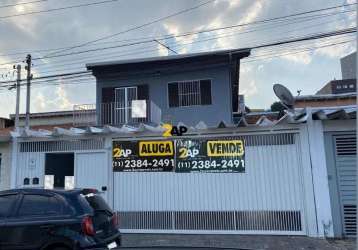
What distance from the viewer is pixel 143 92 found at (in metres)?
19.2

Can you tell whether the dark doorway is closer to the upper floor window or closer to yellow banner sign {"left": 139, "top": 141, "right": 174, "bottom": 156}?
yellow banner sign {"left": 139, "top": 141, "right": 174, "bottom": 156}

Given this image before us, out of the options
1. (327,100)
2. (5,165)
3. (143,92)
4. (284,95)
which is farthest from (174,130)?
(327,100)

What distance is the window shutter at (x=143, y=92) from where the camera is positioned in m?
19.1

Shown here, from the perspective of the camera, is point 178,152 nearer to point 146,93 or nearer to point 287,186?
point 287,186

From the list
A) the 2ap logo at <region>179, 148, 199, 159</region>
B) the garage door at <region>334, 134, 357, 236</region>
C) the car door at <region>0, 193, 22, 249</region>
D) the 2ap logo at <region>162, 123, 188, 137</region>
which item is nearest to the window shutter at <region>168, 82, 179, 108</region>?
the 2ap logo at <region>162, 123, 188, 137</region>

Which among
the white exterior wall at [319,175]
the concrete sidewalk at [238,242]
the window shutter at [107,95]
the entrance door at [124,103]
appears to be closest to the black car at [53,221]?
the concrete sidewalk at [238,242]

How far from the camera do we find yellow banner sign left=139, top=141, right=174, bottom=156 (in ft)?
33.8

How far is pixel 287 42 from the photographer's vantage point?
12516mm

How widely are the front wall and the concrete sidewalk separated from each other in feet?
29.4

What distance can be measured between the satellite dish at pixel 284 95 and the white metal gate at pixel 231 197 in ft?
2.96

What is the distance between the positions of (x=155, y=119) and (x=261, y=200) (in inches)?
375

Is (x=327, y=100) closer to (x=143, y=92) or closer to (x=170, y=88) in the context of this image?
(x=170, y=88)

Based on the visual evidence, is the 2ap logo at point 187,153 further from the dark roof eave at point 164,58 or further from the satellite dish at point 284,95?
the dark roof eave at point 164,58

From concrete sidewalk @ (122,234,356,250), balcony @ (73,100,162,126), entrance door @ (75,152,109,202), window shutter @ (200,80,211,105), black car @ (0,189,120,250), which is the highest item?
window shutter @ (200,80,211,105)
